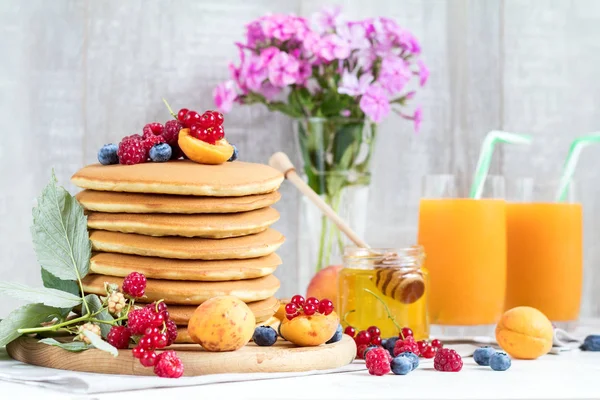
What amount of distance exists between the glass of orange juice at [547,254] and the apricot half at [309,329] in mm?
737

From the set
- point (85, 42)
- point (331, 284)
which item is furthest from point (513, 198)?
point (85, 42)

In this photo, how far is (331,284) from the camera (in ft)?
6.42

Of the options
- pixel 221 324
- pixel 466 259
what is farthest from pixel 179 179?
pixel 466 259

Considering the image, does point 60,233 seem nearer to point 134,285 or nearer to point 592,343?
point 134,285

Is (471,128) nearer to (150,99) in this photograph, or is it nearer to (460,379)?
(150,99)

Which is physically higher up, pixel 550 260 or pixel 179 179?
pixel 179 179

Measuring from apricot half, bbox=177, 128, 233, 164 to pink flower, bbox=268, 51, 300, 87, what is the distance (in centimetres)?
82

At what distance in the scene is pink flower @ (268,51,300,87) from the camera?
226cm

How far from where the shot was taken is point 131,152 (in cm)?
146

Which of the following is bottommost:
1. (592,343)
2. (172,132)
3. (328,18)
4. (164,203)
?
(592,343)

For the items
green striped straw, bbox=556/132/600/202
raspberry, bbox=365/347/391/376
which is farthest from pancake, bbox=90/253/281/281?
green striped straw, bbox=556/132/600/202

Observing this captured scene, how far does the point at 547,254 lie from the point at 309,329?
805mm

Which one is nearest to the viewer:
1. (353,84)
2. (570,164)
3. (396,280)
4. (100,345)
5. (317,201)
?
(100,345)

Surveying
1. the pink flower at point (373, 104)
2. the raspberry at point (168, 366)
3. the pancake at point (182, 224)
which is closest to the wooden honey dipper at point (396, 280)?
the pancake at point (182, 224)
